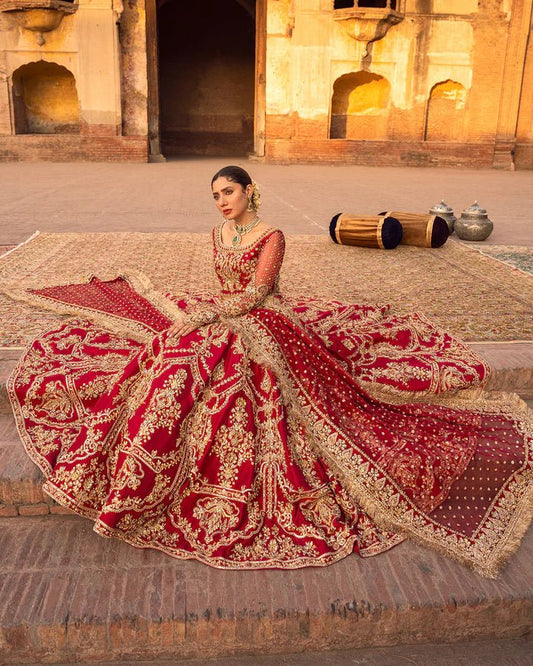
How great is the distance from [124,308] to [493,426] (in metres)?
2.12

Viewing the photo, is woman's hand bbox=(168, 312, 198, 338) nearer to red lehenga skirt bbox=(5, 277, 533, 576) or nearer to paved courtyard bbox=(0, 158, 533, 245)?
red lehenga skirt bbox=(5, 277, 533, 576)

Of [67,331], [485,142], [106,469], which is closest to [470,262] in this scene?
[67,331]

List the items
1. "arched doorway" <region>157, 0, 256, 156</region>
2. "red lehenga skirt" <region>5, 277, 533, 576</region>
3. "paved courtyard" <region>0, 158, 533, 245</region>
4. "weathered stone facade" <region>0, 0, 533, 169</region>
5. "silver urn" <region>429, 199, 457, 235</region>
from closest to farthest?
"red lehenga skirt" <region>5, 277, 533, 576</region> < "silver urn" <region>429, 199, 457, 235</region> < "paved courtyard" <region>0, 158, 533, 245</region> < "weathered stone facade" <region>0, 0, 533, 169</region> < "arched doorway" <region>157, 0, 256, 156</region>

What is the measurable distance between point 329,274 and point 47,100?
15622 mm

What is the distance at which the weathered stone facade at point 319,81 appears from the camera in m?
16.2

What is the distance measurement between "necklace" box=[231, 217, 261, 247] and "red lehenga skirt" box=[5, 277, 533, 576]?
1.02ft

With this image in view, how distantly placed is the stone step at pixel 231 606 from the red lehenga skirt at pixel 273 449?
0.07 meters

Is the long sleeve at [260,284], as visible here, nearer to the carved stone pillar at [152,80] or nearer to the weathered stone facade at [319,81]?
the weathered stone facade at [319,81]

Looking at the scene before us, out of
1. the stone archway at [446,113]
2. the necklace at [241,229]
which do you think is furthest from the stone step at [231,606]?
the stone archway at [446,113]

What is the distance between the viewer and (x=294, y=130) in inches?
683

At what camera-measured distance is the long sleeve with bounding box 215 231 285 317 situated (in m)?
2.63

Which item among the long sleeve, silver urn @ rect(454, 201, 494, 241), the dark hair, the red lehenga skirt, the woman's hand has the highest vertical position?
the dark hair

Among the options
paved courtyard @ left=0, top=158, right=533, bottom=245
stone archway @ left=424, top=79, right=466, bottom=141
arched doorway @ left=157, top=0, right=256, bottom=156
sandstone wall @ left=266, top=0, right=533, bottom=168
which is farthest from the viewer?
arched doorway @ left=157, top=0, right=256, bottom=156

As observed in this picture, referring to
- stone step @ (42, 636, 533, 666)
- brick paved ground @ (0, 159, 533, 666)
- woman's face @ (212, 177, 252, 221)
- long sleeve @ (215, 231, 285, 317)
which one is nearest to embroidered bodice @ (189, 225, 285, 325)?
long sleeve @ (215, 231, 285, 317)
